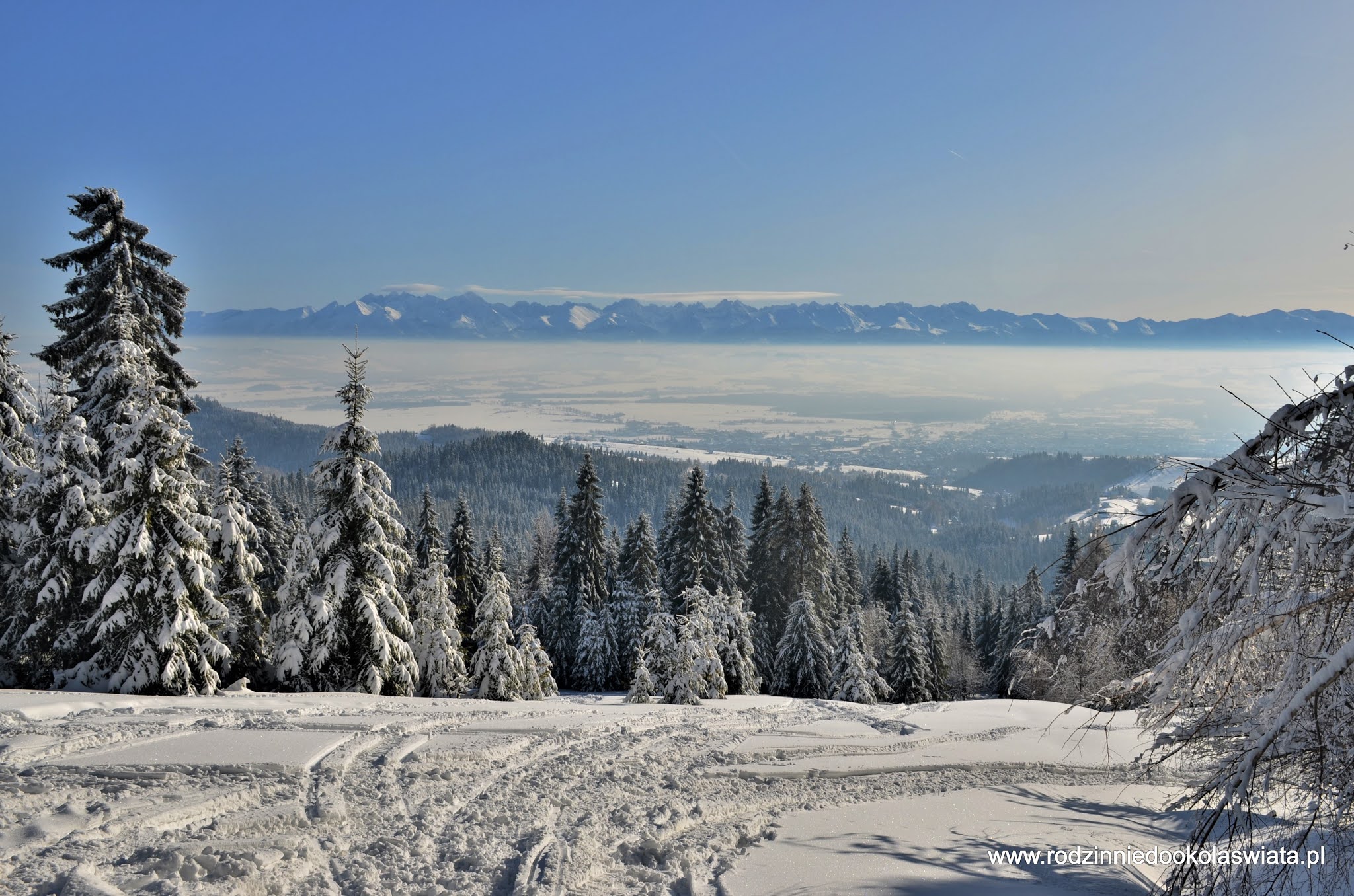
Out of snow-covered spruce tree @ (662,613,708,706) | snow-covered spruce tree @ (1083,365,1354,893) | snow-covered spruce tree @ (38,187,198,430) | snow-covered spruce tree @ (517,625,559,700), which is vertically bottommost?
snow-covered spruce tree @ (517,625,559,700)

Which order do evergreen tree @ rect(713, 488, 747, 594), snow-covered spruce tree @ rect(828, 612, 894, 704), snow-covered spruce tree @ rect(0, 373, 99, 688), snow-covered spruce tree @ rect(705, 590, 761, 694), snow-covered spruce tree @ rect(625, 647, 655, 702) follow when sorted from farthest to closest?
evergreen tree @ rect(713, 488, 747, 594) < snow-covered spruce tree @ rect(828, 612, 894, 704) < snow-covered spruce tree @ rect(705, 590, 761, 694) < snow-covered spruce tree @ rect(625, 647, 655, 702) < snow-covered spruce tree @ rect(0, 373, 99, 688)

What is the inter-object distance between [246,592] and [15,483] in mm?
5380

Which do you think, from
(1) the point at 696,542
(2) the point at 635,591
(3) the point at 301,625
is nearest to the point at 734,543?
(1) the point at 696,542

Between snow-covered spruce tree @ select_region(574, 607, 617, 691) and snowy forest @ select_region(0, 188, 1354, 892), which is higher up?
snowy forest @ select_region(0, 188, 1354, 892)

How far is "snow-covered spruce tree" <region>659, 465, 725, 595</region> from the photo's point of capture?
3753cm

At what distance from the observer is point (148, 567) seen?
48.6ft

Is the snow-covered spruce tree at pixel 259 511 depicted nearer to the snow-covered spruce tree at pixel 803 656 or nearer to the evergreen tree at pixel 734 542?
the evergreen tree at pixel 734 542

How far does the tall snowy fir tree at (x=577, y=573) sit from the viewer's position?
40.2 meters

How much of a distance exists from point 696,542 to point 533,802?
29346mm

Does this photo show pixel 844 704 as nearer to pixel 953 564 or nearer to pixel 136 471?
pixel 136 471

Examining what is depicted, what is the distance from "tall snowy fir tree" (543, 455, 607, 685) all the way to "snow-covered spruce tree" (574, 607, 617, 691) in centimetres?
190

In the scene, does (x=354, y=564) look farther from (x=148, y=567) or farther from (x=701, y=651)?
(x=701, y=651)

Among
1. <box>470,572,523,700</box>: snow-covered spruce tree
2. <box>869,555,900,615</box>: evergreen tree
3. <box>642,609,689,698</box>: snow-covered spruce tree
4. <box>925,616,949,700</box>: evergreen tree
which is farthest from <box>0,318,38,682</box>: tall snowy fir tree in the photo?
<box>869,555,900,615</box>: evergreen tree

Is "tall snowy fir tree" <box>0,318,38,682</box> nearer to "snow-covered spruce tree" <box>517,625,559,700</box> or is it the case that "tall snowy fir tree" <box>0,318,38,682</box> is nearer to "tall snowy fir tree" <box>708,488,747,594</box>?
"snow-covered spruce tree" <box>517,625,559,700</box>
